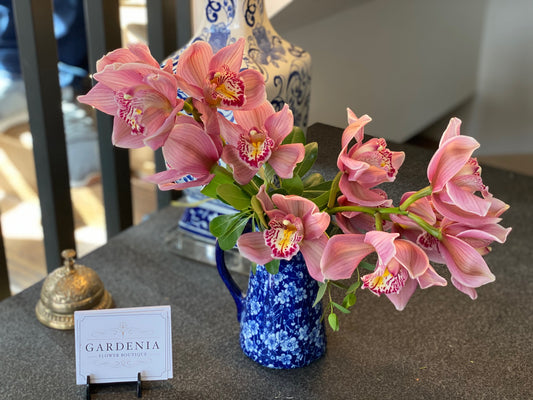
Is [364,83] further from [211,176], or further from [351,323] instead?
[211,176]

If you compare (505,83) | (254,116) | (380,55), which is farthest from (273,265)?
(505,83)

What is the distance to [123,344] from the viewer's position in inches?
28.7

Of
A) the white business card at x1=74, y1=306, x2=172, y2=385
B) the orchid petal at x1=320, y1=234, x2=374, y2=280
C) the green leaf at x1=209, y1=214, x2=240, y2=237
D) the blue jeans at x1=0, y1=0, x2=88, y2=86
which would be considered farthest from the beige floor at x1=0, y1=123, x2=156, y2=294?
the orchid petal at x1=320, y1=234, x2=374, y2=280

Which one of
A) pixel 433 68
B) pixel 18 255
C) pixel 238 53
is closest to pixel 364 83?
pixel 238 53

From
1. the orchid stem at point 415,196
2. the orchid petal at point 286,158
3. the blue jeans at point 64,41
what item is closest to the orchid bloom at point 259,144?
the orchid petal at point 286,158

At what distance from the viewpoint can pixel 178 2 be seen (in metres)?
1.22

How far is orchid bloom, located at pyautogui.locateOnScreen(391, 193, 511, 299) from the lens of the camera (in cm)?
58

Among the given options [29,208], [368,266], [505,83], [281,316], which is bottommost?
[29,208]

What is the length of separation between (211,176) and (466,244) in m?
0.25

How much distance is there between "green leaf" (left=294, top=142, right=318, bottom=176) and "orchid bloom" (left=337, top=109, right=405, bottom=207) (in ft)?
0.24

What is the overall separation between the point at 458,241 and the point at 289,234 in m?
0.16

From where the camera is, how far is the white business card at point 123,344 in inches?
28.4

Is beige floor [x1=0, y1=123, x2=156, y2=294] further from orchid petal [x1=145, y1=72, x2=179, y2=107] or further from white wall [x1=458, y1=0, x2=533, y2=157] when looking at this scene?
orchid petal [x1=145, y1=72, x2=179, y2=107]

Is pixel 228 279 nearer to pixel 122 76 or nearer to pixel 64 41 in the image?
pixel 122 76
